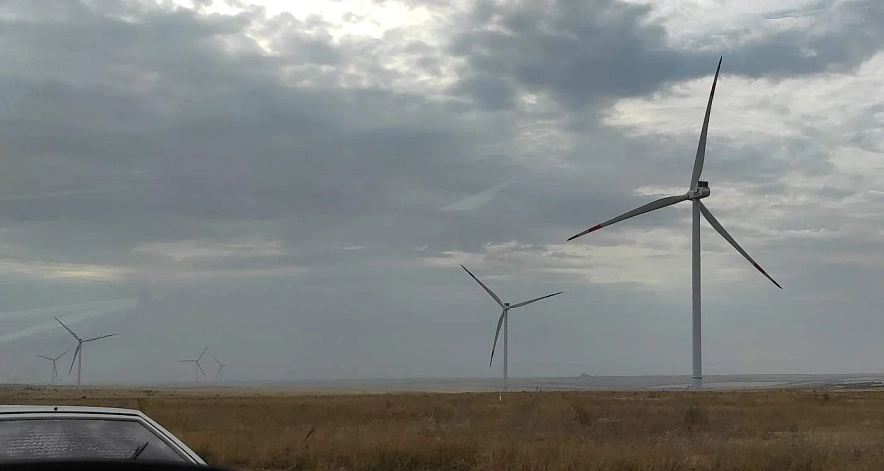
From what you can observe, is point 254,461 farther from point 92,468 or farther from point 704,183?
point 704,183

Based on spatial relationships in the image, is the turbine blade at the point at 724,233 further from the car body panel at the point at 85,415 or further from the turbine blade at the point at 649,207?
the car body panel at the point at 85,415

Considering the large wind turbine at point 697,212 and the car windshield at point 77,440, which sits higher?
the large wind turbine at point 697,212

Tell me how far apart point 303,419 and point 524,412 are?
1069 centimetres

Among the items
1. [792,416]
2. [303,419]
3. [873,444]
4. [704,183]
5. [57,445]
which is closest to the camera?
[57,445]

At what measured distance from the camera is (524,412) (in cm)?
3891

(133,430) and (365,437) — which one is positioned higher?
(133,430)

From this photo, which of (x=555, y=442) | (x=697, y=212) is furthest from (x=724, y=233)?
(x=555, y=442)

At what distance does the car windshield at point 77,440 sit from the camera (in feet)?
16.6


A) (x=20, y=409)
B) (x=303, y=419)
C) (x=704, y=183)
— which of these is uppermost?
(x=704, y=183)

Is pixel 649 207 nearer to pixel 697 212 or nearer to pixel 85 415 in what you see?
pixel 697 212

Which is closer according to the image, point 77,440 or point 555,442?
point 77,440

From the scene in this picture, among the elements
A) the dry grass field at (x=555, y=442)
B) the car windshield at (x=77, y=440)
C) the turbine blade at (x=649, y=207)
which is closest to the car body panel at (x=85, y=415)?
the car windshield at (x=77, y=440)

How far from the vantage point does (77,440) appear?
5.30 m

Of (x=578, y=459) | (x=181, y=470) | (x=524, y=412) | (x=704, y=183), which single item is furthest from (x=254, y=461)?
(x=704, y=183)
